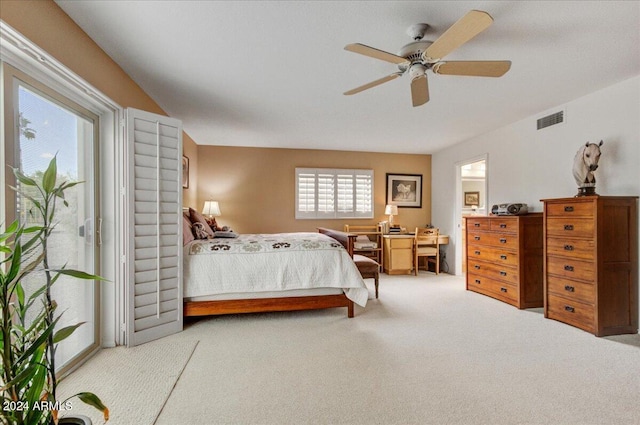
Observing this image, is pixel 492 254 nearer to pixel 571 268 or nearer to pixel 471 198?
pixel 571 268

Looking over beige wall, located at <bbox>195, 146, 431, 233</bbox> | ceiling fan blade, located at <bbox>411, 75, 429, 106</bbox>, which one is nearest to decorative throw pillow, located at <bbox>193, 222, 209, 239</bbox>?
beige wall, located at <bbox>195, 146, 431, 233</bbox>

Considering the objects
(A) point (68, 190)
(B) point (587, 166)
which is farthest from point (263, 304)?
(B) point (587, 166)

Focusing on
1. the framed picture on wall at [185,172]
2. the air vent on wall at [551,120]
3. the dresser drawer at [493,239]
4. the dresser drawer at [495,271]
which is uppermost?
the air vent on wall at [551,120]

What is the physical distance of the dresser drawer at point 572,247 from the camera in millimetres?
2777

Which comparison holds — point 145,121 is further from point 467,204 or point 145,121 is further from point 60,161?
point 467,204

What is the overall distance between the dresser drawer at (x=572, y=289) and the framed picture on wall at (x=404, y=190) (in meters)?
3.21

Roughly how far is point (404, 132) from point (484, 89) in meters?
1.64

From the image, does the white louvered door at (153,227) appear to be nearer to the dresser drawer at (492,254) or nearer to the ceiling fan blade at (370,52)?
the ceiling fan blade at (370,52)

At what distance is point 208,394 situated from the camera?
1.82 m

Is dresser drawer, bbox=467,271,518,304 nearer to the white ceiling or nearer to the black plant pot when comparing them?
the white ceiling

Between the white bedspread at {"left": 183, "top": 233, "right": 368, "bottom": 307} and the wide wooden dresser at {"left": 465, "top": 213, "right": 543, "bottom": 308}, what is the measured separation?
2.00m

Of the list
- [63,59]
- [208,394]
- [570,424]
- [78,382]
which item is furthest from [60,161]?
[570,424]

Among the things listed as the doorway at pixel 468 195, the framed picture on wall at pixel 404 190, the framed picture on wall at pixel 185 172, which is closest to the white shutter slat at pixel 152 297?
the framed picture on wall at pixel 185 172

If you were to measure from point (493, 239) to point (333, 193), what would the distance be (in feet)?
9.50
